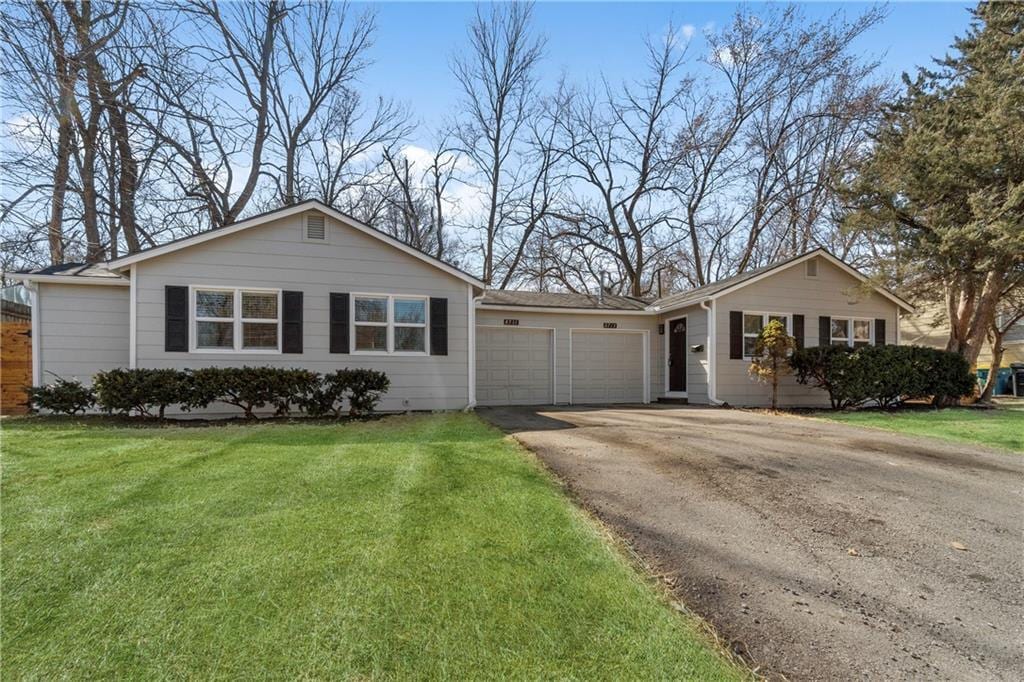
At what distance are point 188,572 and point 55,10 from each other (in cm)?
1275

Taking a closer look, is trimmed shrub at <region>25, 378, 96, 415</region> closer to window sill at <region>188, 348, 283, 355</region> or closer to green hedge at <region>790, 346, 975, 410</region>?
window sill at <region>188, 348, 283, 355</region>

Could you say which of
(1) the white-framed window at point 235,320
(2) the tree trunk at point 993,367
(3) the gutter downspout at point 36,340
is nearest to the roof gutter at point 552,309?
(1) the white-framed window at point 235,320

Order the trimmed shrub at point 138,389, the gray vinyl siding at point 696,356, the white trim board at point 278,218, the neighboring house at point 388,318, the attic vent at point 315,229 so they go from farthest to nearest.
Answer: the gray vinyl siding at point 696,356 < the attic vent at point 315,229 < the neighboring house at point 388,318 < the white trim board at point 278,218 < the trimmed shrub at point 138,389

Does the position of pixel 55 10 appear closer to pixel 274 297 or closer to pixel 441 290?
pixel 274 297

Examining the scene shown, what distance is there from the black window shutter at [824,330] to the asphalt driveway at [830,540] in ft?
20.0

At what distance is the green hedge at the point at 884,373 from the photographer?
34.1 ft

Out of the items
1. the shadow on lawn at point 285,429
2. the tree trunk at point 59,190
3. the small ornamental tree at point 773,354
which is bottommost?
the shadow on lawn at point 285,429

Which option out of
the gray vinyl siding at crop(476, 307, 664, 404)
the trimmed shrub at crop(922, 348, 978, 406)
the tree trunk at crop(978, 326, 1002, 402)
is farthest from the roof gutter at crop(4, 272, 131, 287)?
the tree trunk at crop(978, 326, 1002, 402)

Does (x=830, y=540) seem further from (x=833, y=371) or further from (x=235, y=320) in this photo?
(x=235, y=320)

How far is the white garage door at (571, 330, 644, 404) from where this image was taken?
12758mm

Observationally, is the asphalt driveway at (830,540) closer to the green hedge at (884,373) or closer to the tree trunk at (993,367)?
the green hedge at (884,373)

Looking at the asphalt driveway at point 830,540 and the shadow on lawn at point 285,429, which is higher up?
the shadow on lawn at point 285,429

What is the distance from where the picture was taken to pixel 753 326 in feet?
39.1

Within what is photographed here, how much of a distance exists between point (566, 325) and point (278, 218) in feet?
23.1
